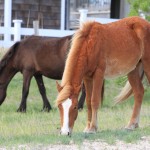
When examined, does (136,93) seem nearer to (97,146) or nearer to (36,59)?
(97,146)

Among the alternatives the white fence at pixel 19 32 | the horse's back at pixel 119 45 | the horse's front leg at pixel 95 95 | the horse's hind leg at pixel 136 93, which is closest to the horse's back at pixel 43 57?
the horse's hind leg at pixel 136 93

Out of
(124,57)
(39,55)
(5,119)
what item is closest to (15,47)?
(39,55)

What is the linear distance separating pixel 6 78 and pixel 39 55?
0.95 m

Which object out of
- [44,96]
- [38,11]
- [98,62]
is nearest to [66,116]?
[98,62]

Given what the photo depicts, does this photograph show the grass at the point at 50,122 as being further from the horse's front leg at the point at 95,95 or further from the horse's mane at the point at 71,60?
the horse's mane at the point at 71,60

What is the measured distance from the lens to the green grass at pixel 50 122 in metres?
8.85

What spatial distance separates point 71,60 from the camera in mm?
9469

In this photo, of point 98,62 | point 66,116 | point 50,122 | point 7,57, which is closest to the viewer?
point 66,116

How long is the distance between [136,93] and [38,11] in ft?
49.6

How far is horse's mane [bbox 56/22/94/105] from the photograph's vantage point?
29.7 feet

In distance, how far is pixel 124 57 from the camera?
10.4 meters

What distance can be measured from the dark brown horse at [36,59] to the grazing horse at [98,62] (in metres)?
4.21

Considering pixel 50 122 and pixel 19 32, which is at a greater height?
pixel 19 32

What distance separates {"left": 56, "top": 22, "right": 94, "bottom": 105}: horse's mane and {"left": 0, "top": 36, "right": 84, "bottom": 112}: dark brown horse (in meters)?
4.86
